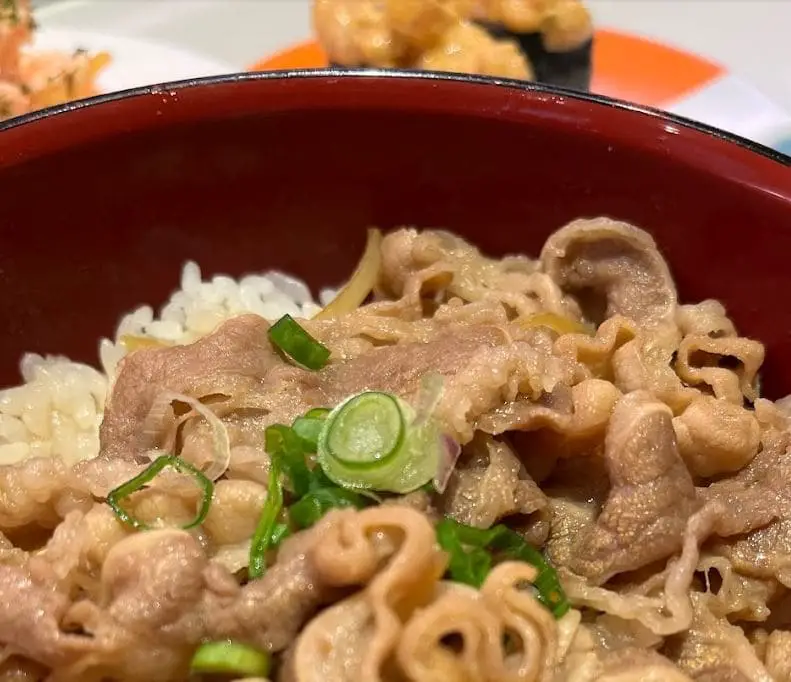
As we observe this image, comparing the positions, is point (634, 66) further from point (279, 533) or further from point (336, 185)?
point (279, 533)

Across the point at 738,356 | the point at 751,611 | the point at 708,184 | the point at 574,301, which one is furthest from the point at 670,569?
the point at 708,184

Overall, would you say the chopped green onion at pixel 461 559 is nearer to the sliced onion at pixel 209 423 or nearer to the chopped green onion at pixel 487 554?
the chopped green onion at pixel 487 554

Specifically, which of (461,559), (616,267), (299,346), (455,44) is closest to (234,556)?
(461,559)

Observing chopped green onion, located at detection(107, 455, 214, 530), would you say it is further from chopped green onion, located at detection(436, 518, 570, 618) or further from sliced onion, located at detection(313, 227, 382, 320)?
sliced onion, located at detection(313, 227, 382, 320)

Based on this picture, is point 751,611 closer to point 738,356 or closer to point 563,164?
point 738,356

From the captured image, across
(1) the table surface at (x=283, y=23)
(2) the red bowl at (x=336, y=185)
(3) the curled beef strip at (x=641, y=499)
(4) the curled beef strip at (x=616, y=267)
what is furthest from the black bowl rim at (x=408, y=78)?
(1) the table surface at (x=283, y=23)

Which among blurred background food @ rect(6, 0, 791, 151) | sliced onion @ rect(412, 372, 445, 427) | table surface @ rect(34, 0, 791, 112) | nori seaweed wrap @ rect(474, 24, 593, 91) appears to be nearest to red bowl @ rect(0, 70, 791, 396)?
sliced onion @ rect(412, 372, 445, 427)
